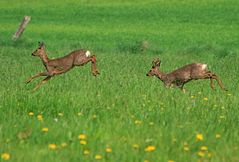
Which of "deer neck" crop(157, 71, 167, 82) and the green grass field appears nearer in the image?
the green grass field

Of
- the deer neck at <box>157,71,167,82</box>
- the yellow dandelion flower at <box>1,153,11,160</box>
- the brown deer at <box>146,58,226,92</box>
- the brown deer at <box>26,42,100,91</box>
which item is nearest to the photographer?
the yellow dandelion flower at <box>1,153,11,160</box>

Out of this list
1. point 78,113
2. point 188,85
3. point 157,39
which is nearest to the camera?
point 78,113

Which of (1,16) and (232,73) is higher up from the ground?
(1,16)

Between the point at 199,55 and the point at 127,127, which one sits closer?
the point at 127,127

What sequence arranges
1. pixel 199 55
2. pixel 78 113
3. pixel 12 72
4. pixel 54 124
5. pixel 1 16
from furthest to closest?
pixel 1 16
pixel 199 55
pixel 12 72
pixel 78 113
pixel 54 124

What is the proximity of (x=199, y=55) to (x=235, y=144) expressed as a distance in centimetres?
1776

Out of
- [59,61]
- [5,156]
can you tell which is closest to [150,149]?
[5,156]

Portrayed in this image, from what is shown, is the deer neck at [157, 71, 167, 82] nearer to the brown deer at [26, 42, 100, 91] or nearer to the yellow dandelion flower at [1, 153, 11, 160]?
the brown deer at [26, 42, 100, 91]

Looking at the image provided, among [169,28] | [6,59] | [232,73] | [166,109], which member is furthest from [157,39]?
[166,109]

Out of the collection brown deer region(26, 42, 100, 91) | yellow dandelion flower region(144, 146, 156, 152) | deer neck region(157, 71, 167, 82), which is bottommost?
yellow dandelion flower region(144, 146, 156, 152)

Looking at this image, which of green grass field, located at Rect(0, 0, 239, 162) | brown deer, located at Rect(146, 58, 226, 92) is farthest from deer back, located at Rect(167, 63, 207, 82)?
green grass field, located at Rect(0, 0, 239, 162)

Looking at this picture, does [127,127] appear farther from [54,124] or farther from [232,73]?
[232,73]

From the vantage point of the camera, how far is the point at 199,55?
24.8 metres

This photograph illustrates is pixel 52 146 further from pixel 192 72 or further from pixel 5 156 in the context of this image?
pixel 192 72
